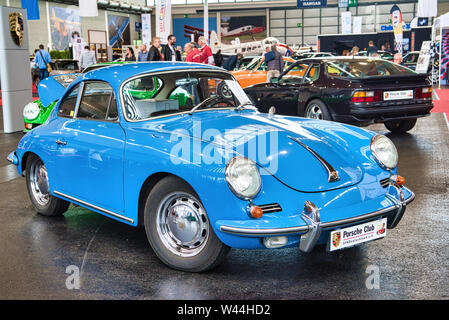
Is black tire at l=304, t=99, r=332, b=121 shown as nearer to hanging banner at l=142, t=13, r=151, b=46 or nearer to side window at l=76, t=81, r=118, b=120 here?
side window at l=76, t=81, r=118, b=120

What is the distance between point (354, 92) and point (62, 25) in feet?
116

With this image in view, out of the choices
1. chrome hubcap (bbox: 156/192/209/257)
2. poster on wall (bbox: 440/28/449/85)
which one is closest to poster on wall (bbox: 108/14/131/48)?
poster on wall (bbox: 440/28/449/85)

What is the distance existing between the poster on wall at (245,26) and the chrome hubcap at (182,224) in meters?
50.8

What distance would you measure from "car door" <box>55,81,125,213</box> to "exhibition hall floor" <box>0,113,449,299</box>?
41 cm

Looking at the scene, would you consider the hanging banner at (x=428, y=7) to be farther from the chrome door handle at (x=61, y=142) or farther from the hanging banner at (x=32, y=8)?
the chrome door handle at (x=61, y=142)

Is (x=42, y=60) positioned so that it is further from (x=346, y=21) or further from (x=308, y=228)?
(x=346, y=21)

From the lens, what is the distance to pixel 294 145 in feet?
12.1

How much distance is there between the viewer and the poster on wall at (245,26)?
52.4 m

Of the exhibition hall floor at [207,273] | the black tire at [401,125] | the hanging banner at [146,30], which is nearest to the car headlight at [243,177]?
the exhibition hall floor at [207,273]

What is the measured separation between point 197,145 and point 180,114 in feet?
2.81

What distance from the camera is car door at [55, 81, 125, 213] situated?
13.2 ft

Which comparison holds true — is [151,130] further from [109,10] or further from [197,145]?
[109,10]

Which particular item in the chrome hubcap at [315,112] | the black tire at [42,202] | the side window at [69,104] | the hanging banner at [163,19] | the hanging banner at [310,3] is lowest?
the black tire at [42,202]

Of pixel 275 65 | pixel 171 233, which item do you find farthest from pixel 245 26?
pixel 171 233
